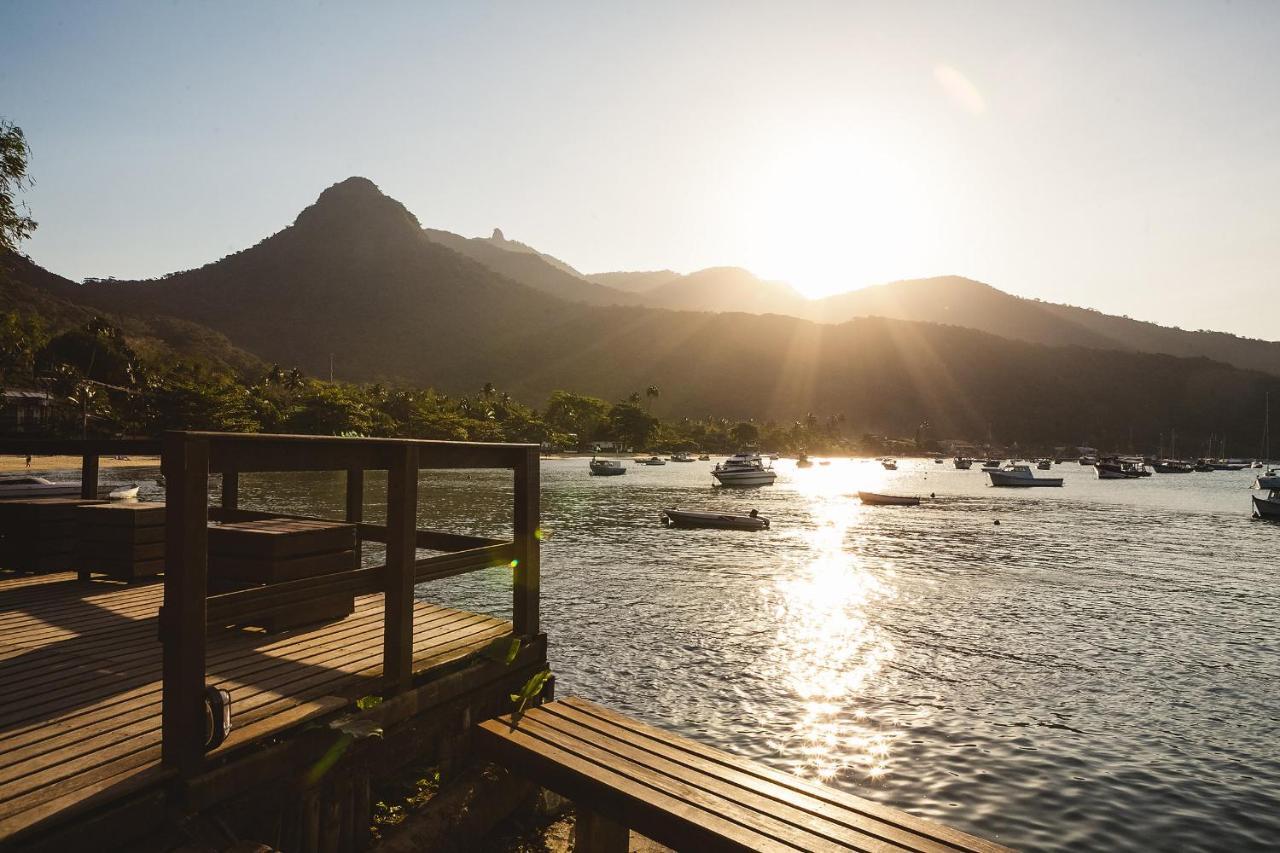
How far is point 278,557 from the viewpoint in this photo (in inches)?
250

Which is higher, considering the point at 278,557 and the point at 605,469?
the point at 278,557

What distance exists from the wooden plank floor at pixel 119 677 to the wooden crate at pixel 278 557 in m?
0.20

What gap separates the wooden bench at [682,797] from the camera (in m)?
4.36

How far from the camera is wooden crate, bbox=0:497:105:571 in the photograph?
9.04 meters

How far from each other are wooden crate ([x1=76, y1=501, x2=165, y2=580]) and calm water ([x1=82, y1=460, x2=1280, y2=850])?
769cm

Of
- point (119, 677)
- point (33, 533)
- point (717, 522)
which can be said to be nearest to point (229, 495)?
Result: point (33, 533)

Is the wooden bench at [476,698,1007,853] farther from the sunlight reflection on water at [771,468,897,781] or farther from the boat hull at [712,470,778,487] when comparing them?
the boat hull at [712,470,778,487]

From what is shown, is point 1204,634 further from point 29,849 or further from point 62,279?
point 62,279

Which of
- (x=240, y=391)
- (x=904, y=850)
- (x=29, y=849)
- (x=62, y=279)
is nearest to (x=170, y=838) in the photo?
(x=29, y=849)

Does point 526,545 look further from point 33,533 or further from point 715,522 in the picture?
point 715,522

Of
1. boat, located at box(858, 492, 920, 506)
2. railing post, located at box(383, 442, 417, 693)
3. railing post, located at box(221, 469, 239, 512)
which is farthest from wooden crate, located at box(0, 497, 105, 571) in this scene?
boat, located at box(858, 492, 920, 506)

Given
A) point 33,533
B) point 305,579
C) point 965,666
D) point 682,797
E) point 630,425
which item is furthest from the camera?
point 630,425

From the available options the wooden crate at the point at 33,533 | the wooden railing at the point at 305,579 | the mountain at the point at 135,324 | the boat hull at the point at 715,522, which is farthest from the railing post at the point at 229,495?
the mountain at the point at 135,324

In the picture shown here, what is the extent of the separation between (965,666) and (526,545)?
1368 centimetres
